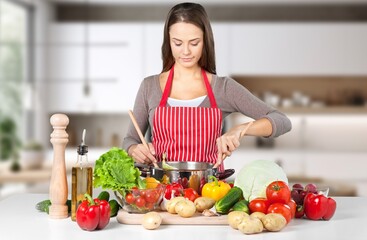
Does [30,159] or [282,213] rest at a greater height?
[282,213]

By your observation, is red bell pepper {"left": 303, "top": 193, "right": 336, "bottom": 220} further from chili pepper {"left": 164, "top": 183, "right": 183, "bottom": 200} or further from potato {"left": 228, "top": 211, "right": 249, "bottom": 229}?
chili pepper {"left": 164, "top": 183, "right": 183, "bottom": 200}

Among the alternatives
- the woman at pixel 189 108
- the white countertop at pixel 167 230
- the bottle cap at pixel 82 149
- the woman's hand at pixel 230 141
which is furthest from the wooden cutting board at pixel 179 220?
the woman at pixel 189 108

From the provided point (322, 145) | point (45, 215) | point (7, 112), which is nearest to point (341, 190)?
point (322, 145)

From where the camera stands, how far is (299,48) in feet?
25.7

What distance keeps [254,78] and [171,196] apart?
20.2 feet

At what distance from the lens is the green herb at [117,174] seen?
2191mm

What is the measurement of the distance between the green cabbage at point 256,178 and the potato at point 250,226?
0.26 m

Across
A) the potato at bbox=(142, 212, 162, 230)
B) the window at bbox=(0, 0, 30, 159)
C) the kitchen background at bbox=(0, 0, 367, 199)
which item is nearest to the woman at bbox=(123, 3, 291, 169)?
the potato at bbox=(142, 212, 162, 230)

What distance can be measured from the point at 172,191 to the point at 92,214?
327 mm

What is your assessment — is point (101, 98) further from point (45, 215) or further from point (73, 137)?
point (45, 215)

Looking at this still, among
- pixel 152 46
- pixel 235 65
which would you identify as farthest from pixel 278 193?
pixel 152 46

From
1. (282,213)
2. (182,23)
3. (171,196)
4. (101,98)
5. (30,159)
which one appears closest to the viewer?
(282,213)

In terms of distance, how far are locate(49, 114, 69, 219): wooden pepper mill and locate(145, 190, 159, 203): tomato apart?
0.31 m

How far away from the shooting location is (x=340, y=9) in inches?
324
